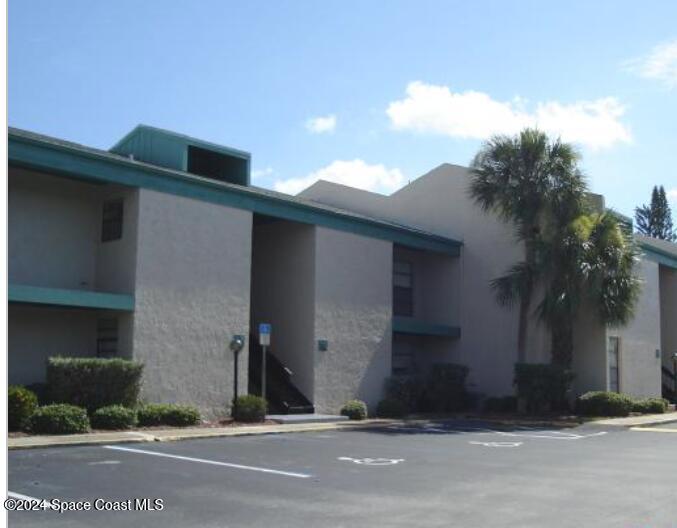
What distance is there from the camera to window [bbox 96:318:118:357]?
20.1 metres

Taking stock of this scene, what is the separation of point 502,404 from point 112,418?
48.7ft

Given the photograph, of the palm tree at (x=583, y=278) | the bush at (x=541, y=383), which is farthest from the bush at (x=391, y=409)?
the palm tree at (x=583, y=278)

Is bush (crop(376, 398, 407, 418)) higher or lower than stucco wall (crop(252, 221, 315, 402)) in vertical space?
lower

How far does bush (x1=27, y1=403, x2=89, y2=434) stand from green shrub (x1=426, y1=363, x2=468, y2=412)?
1341cm

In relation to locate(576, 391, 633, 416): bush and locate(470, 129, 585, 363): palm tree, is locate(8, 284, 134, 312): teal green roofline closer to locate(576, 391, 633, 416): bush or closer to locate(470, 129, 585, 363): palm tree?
locate(470, 129, 585, 363): palm tree

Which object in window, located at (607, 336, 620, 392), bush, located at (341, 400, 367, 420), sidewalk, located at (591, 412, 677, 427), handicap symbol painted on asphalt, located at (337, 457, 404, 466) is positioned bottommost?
sidewalk, located at (591, 412, 677, 427)

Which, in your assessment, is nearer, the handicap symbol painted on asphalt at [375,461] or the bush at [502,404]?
the handicap symbol painted on asphalt at [375,461]

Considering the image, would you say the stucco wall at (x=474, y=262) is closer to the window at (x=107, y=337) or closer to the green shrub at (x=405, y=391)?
the green shrub at (x=405, y=391)

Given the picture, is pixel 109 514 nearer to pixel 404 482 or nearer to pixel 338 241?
pixel 404 482

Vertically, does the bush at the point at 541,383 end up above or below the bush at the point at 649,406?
above

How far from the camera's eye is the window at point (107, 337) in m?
20.1

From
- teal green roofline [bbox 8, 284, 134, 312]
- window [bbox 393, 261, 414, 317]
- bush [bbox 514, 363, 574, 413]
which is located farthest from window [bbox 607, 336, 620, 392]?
teal green roofline [bbox 8, 284, 134, 312]

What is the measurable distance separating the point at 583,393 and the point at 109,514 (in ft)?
74.5

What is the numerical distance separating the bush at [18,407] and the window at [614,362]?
20694 mm
